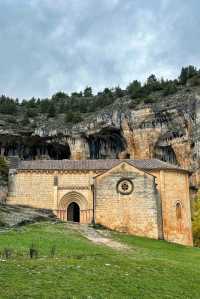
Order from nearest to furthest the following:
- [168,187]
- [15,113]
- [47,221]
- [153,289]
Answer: [153,289] → [47,221] → [168,187] → [15,113]

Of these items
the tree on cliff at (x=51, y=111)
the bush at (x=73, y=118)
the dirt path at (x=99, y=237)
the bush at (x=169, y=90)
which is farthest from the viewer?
the tree on cliff at (x=51, y=111)

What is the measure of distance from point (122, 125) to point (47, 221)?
27615mm

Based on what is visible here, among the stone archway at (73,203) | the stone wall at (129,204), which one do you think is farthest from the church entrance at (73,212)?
the stone wall at (129,204)

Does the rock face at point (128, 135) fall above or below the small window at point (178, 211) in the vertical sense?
above

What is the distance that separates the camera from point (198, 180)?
49.4m

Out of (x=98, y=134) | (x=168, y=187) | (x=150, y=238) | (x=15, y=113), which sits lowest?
(x=150, y=238)

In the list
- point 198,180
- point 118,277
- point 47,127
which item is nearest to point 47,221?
point 118,277

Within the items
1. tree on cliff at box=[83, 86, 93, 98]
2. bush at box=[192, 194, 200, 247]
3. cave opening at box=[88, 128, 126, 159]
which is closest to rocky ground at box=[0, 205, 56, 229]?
bush at box=[192, 194, 200, 247]

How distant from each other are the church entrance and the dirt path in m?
7.04

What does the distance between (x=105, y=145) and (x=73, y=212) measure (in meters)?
22.5

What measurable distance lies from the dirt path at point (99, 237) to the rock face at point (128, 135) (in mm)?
24596

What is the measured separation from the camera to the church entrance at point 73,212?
37806 mm

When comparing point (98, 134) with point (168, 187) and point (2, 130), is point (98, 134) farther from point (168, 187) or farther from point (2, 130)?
point (168, 187)

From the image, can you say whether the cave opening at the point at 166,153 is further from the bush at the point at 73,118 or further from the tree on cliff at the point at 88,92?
the tree on cliff at the point at 88,92
